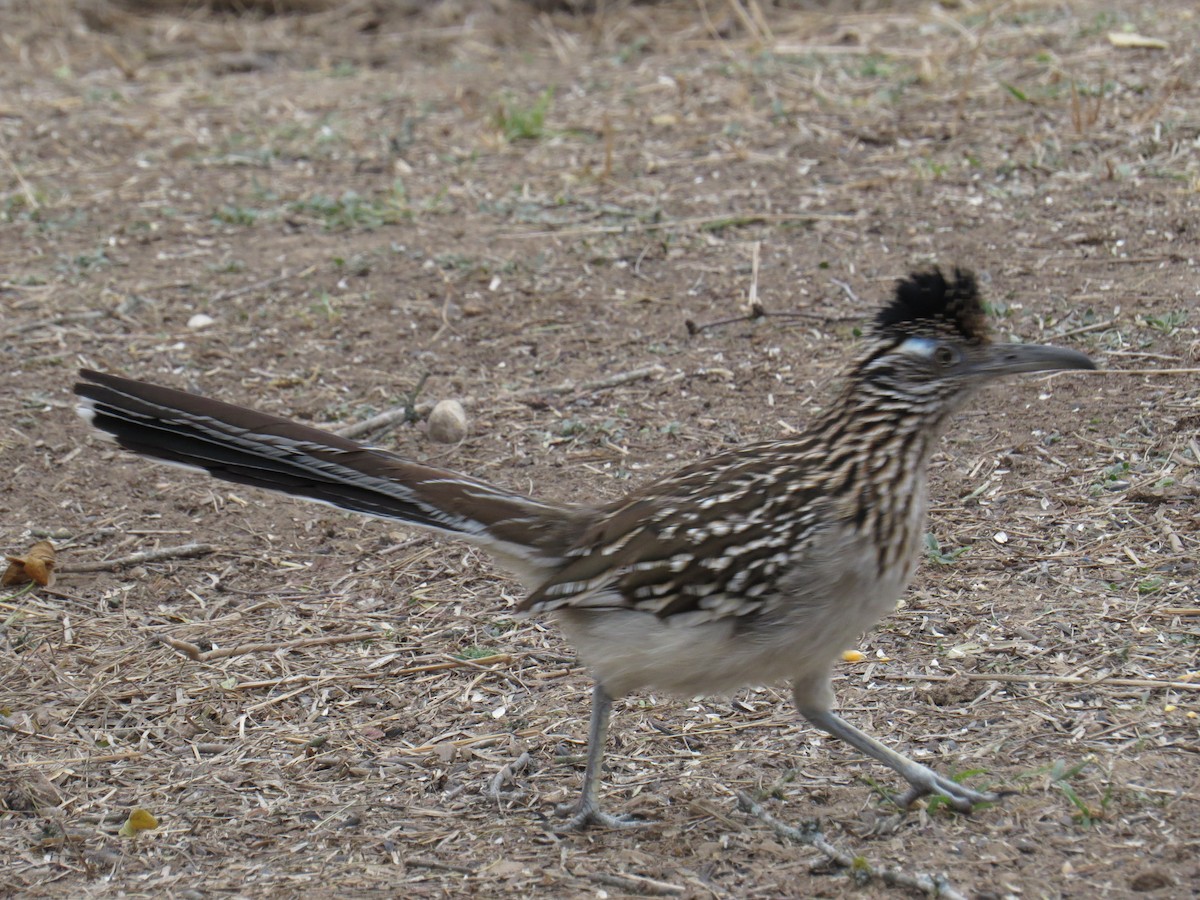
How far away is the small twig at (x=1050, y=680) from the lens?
4.68 metres

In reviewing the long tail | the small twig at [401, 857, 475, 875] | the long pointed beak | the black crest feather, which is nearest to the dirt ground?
the small twig at [401, 857, 475, 875]

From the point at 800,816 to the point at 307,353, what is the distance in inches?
164

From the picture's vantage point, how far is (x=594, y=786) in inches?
174

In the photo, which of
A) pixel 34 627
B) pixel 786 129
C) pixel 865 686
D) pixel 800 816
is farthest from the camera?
pixel 786 129

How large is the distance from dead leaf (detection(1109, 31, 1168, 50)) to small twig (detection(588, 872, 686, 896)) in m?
7.52

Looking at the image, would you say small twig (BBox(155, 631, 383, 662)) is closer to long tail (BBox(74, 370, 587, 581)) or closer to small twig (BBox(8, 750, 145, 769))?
small twig (BBox(8, 750, 145, 769))

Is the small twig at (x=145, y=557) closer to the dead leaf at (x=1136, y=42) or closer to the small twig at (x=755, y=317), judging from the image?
the small twig at (x=755, y=317)

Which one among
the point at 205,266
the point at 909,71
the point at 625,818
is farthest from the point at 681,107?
the point at 625,818

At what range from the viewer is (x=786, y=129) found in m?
9.41

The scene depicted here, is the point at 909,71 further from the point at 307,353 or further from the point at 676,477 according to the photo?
the point at 676,477

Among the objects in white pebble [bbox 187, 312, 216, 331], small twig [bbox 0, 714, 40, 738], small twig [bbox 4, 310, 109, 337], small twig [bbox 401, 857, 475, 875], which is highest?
white pebble [bbox 187, 312, 216, 331]

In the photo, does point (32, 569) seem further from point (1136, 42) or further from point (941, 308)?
point (1136, 42)

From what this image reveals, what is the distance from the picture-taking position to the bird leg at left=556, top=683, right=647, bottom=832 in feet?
14.5

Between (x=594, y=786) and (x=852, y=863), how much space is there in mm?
826
